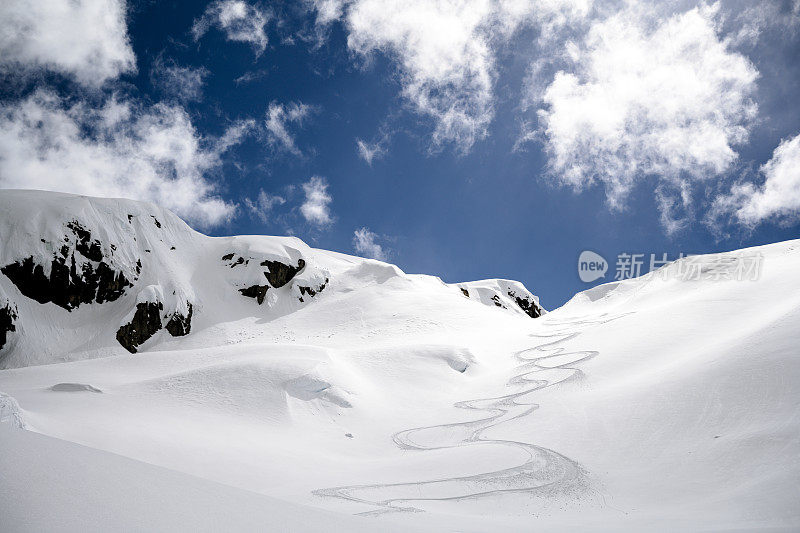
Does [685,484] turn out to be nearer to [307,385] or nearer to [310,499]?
[310,499]

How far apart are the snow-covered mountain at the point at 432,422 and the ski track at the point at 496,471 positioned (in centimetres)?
9

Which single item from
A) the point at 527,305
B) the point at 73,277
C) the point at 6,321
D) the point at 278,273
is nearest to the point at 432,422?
the point at 6,321

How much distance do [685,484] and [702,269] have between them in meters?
34.5

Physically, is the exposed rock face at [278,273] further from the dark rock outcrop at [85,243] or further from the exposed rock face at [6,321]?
the exposed rock face at [6,321]

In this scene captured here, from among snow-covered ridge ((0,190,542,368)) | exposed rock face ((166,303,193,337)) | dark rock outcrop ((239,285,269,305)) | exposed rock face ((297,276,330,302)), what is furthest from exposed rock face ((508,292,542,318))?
exposed rock face ((166,303,193,337))

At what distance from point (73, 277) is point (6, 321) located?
810 cm

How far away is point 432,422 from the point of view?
1920 centimetres

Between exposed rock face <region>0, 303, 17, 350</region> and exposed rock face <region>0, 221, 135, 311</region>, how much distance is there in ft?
12.0

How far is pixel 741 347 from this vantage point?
15.7 m

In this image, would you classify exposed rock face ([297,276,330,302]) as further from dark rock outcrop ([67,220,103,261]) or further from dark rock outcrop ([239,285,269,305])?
dark rock outcrop ([67,220,103,261])

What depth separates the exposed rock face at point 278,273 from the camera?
2356 inches

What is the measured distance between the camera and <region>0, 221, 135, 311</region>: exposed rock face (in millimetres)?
43719

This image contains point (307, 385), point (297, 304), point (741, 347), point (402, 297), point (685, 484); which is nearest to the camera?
point (685, 484)

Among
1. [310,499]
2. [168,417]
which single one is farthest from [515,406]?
[168,417]
